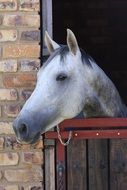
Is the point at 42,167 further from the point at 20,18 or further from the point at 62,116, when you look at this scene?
the point at 20,18

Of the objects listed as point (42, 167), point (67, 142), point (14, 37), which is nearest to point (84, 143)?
point (67, 142)

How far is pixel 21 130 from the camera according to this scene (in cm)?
273

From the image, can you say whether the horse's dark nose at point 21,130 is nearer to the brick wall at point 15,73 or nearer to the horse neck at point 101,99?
the brick wall at point 15,73

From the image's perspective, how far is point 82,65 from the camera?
9.90 ft

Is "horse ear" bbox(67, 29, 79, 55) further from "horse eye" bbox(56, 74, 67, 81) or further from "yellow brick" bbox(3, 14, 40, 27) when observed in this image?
"yellow brick" bbox(3, 14, 40, 27)

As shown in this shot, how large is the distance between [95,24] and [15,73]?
3.23 metres

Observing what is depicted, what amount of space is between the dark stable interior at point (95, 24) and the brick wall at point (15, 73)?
303 centimetres

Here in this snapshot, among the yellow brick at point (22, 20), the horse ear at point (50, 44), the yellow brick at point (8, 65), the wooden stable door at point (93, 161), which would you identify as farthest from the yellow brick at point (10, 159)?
the yellow brick at point (22, 20)

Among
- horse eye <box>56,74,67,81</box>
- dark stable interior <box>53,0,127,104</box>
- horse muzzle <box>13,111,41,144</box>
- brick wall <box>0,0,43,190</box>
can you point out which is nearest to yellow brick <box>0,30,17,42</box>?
brick wall <box>0,0,43,190</box>

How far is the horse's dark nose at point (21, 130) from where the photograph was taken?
272 centimetres

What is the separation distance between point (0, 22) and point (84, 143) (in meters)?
0.88

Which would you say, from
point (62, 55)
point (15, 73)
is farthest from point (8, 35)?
point (62, 55)

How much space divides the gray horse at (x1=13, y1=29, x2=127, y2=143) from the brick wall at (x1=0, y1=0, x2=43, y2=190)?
5.9 inches

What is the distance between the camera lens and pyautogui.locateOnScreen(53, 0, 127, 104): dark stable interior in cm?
618
